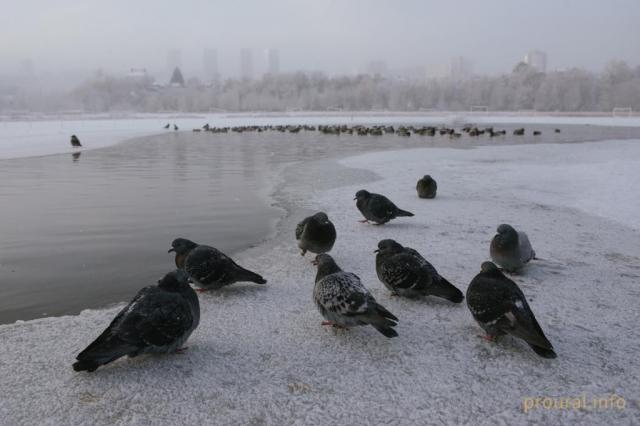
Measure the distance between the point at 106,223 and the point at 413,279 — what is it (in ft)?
17.9

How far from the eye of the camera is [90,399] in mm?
2947

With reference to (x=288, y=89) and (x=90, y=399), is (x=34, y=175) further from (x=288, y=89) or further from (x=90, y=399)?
(x=288, y=89)

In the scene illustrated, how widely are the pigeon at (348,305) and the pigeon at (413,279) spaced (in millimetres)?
658

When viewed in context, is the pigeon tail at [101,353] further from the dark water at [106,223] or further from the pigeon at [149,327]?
the dark water at [106,223]

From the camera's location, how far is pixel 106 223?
25.7 ft

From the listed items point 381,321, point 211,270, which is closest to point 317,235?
point 211,270

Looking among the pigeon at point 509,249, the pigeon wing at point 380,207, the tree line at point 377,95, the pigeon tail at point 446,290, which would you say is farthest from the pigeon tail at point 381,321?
the tree line at point 377,95

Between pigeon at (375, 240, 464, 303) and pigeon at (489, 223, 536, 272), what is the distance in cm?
101

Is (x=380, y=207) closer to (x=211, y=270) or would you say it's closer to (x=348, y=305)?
(x=211, y=270)

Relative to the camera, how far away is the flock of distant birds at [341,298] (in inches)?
126

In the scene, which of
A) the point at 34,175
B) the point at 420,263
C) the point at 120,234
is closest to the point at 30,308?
the point at 120,234

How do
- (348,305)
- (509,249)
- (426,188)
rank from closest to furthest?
(348,305) < (509,249) < (426,188)

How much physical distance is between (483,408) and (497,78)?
137849 mm

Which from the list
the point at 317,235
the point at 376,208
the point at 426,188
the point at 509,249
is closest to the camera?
the point at 509,249
